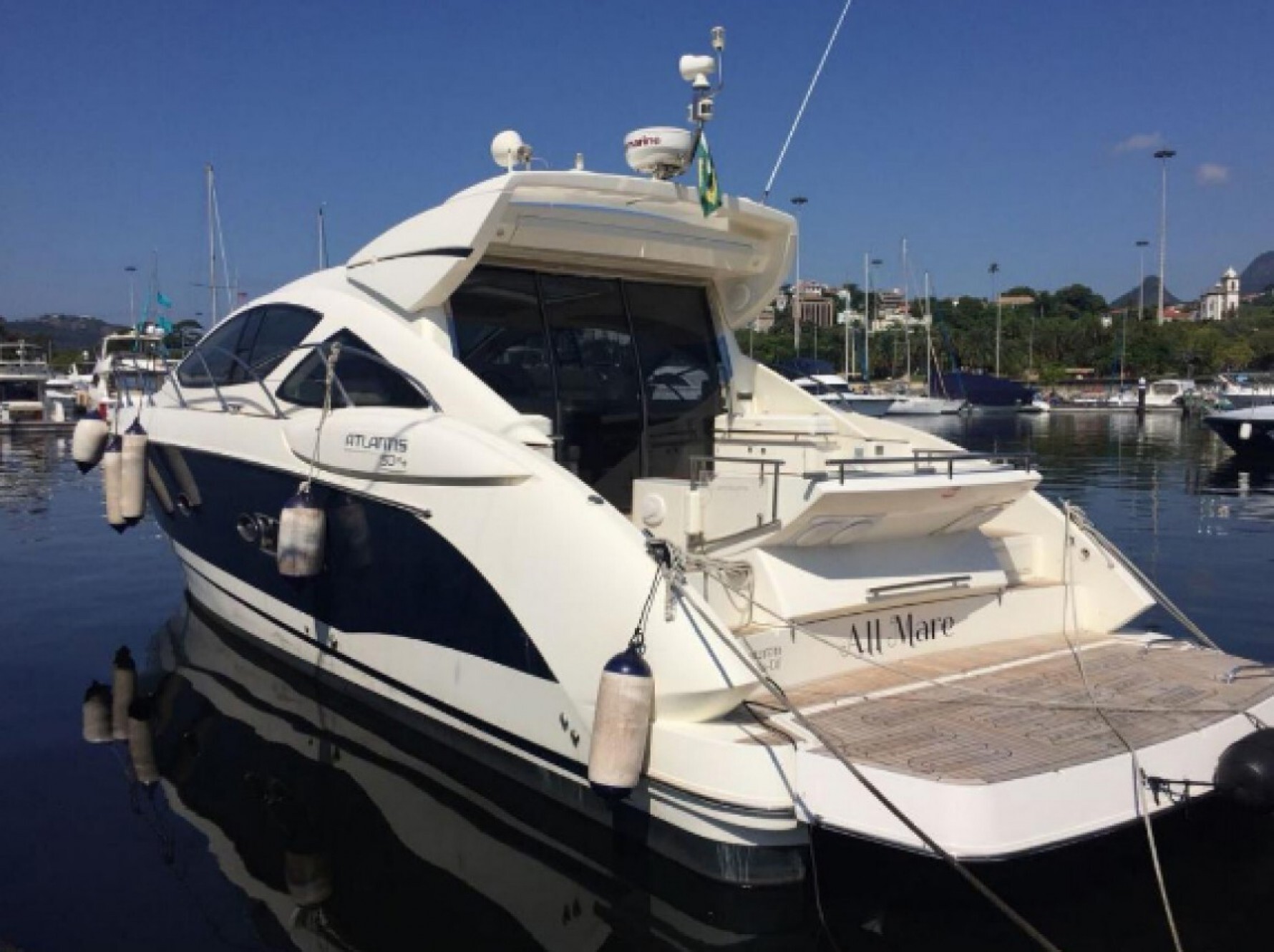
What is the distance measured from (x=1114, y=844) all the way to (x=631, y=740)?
2.45m

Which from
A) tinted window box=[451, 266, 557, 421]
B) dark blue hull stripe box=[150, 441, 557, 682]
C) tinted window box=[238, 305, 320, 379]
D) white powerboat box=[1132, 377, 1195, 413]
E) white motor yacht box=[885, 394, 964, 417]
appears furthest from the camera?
white powerboat box=[1132, 377, 1195, 413]

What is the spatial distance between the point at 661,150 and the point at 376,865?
427 cm

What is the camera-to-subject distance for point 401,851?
17.1 ft

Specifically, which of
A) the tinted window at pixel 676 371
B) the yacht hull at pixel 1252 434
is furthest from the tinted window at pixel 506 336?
the yacht hull at pixel 1252 434

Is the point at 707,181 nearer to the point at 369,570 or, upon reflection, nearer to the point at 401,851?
the point at 369,570

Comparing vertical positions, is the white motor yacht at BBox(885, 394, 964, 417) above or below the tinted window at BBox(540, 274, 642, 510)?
below

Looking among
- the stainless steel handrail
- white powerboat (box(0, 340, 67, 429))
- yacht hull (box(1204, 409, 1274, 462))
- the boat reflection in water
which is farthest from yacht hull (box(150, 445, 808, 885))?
white powerboat (box(0, 340, 67, 429))

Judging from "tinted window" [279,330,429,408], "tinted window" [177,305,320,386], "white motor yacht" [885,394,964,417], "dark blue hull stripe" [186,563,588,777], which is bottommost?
"dark blue hull stripe" [186,563,588,777]

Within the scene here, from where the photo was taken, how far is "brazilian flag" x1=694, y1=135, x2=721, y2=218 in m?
6.19

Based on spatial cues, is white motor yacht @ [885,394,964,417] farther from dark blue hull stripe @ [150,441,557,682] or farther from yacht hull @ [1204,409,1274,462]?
dark blue hull stripe @ [150,441,557,682]

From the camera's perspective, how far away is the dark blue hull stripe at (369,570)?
5234 millimetres

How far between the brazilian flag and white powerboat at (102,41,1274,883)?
327mm

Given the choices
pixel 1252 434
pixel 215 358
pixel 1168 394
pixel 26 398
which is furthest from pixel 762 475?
pixel 1168 394

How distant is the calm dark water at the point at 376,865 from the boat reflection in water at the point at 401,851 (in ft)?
0.04
